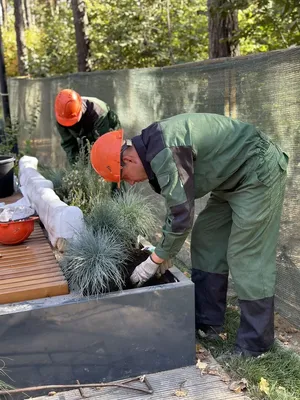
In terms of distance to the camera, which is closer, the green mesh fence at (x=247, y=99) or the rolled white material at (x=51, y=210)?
the green mesh fence at (x=247, y=99)

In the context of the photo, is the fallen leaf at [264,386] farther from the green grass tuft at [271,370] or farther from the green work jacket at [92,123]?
the green work jacket at [92,123]

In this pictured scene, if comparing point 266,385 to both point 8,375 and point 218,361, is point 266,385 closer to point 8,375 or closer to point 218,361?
point 218,361

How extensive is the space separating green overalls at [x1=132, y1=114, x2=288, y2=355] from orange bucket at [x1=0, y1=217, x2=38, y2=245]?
1239mm

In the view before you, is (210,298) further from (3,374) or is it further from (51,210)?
(3,374)

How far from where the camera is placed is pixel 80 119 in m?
5.54

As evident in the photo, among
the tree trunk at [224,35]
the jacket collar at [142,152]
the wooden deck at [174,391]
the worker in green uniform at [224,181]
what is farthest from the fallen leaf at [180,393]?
the tree trunk at [224,35]

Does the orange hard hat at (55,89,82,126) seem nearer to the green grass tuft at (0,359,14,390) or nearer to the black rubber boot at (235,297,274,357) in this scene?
the black rubber boot at (235,297,274,357)

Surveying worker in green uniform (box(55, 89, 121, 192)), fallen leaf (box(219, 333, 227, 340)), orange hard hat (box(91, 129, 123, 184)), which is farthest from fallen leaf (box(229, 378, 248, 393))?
worker in green uniform (box(55, 89, 121, 192))

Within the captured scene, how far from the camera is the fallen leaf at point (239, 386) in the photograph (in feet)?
9.89

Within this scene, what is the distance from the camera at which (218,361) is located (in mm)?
3367

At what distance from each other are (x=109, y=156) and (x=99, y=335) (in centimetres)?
107

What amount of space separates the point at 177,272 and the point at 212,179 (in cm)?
70

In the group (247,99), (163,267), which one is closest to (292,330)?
(163,267)

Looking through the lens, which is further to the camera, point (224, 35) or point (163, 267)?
point (224, 35)
